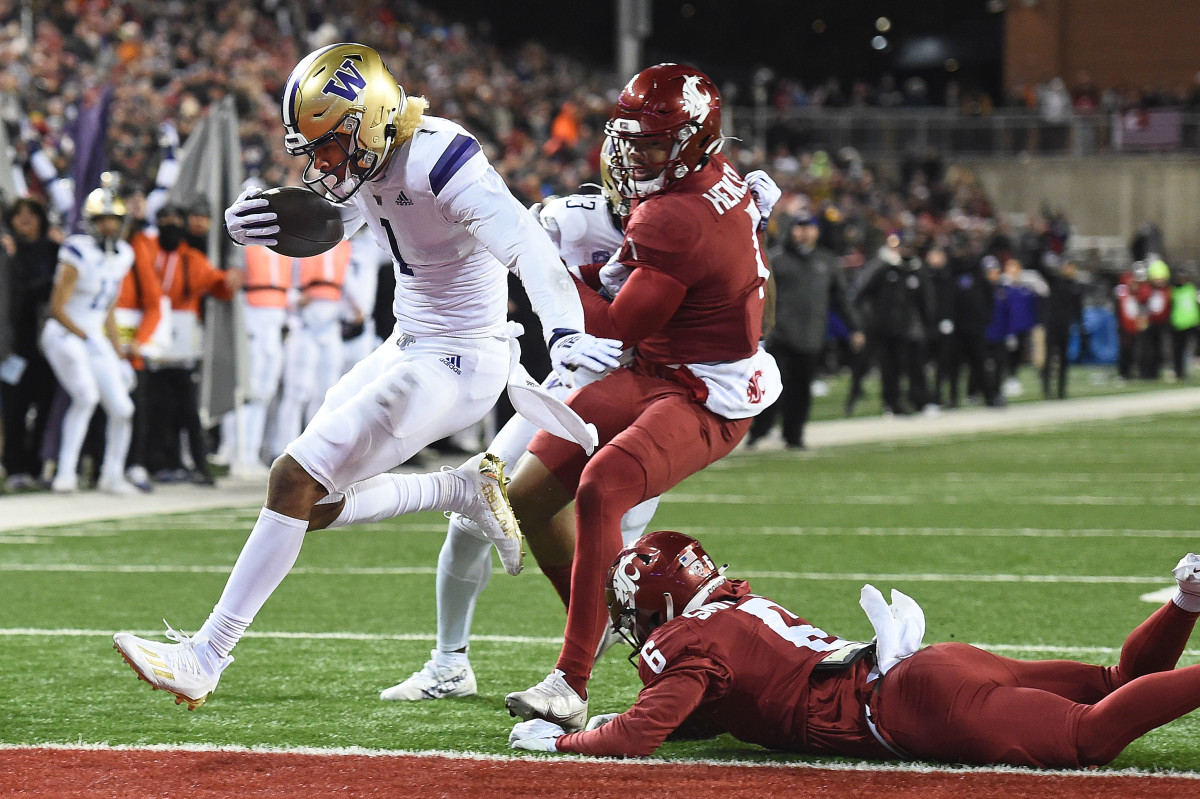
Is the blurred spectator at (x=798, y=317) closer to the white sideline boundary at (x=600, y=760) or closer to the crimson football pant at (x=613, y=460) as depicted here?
the crimson football pant at (x=613, y=460)

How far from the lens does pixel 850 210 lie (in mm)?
26984

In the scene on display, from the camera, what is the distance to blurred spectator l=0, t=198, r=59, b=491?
1101 centimetres

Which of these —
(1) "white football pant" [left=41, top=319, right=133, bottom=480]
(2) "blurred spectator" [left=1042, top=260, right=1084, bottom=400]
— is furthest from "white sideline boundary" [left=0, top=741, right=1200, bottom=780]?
(2) "blurred spectator" [left=1042, top=260, right=1084, bottom=400]

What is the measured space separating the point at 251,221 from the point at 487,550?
1.29 m

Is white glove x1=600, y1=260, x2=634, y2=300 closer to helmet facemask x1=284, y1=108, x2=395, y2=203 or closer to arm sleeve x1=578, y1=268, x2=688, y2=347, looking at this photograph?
arm sleeve x1=578, y1=268, x2=688, y2=347

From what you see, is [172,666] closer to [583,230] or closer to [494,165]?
[583,230]

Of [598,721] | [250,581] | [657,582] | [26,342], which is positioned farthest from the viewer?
[26,342]

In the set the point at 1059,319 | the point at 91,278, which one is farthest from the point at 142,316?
the point at 1059,319

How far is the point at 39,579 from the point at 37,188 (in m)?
6.40

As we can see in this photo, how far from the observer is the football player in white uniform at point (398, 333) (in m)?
4.39

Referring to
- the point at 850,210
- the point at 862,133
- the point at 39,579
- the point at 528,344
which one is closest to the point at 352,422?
the point at 39,579

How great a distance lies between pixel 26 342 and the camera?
36.4ft

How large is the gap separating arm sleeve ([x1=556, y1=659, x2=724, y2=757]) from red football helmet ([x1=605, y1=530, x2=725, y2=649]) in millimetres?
236

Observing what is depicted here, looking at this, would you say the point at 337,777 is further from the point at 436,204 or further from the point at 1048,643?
the point at 1048,643
